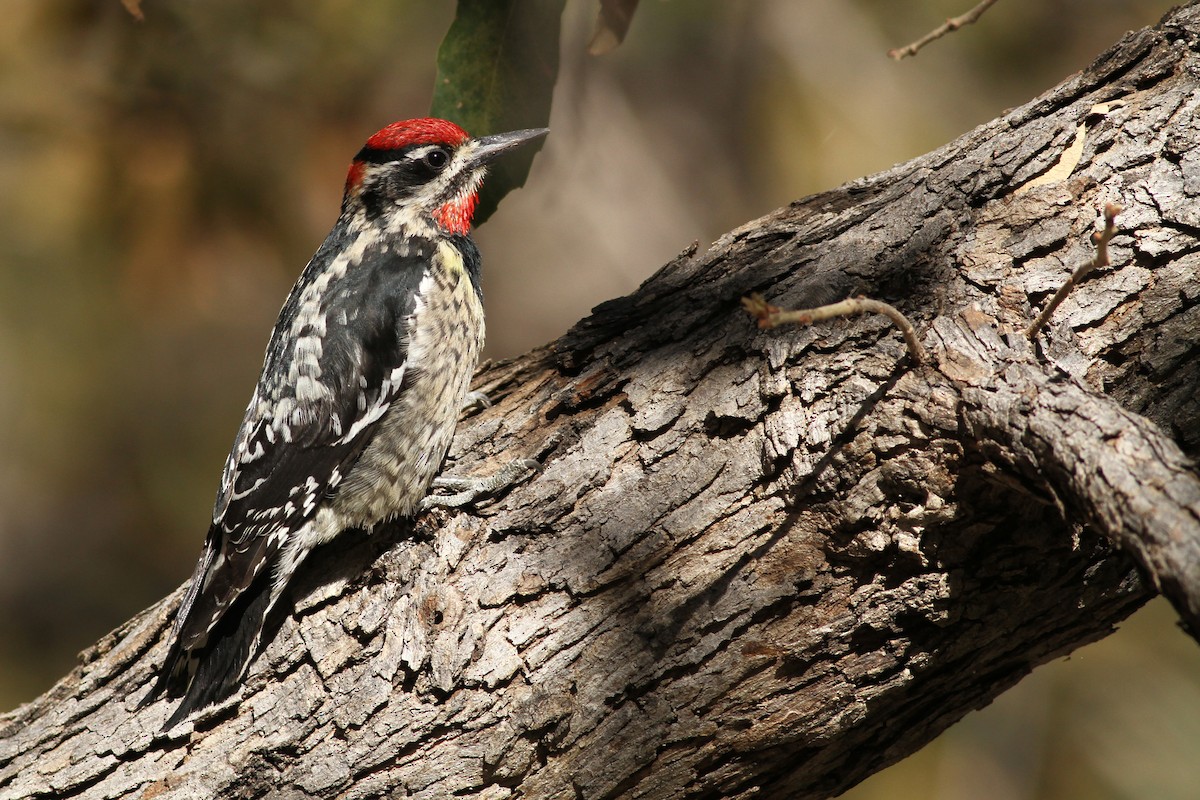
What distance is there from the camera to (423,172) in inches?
132

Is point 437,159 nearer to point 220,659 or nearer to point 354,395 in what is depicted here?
point 354,395

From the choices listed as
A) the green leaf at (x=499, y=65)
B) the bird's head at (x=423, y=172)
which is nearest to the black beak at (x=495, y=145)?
the bird's head at (x=423, y=172)

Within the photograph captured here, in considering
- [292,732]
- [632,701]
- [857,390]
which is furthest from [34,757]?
[857,390]

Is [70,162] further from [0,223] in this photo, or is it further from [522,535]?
[522,535]

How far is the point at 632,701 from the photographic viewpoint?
7.06ft

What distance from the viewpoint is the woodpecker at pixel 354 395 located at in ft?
8.40

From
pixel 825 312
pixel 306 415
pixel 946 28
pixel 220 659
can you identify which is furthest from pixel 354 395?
pixel 946 28

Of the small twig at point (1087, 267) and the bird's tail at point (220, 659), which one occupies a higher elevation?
the bird's tail at point (220, 659)

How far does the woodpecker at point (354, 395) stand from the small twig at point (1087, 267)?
1.59m

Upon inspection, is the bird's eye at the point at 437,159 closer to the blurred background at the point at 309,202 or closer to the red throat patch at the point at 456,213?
the red throat patch at the point at 456,213

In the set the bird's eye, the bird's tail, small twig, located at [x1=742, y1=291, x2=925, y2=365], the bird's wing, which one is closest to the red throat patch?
the bird's eye

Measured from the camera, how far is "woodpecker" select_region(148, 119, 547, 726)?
256cm

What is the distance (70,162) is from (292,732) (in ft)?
11.9

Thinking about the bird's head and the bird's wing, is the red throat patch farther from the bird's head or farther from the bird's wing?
the bird's wing
